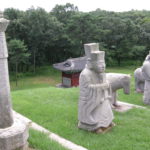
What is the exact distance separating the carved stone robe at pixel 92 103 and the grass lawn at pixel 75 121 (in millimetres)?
284

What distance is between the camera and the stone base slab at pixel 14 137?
4.28m

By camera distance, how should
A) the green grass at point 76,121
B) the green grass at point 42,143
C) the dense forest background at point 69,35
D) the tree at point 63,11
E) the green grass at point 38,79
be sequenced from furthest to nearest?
the tree at point 63,11
the dense forest background at point 69,35
the green grass at point 38,79
the green grass at point 76,121
the green grass at point 42,143

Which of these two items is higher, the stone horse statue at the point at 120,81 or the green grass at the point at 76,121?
the stone horse statue at the point at 120,81

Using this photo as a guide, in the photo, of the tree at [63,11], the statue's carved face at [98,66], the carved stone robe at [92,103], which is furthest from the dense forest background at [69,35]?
the statue's carved face at [98,66]

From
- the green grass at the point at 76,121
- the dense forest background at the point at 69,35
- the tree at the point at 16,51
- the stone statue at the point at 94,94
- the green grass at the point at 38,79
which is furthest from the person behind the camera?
the dense forest background at the point at 69,35

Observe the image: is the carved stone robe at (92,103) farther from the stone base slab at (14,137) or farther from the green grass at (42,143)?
the stone base slab at (14,137)

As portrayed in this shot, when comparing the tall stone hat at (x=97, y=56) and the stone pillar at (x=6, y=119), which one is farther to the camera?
the tall stone hat at (x=97, y=56)

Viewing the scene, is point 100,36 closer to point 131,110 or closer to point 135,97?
point 135,97

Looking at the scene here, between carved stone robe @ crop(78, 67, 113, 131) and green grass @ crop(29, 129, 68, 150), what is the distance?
3.61 feet

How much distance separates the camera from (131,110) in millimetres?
7754

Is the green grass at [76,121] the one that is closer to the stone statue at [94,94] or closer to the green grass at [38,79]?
the stone statue at [94,94]

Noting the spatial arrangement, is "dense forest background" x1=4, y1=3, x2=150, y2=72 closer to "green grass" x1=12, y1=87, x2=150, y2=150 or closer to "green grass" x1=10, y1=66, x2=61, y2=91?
"green grass" x1=10, y1=66, x2=61, y2=91

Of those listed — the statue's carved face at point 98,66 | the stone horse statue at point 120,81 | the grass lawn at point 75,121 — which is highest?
the statue's carved face at point 98,66

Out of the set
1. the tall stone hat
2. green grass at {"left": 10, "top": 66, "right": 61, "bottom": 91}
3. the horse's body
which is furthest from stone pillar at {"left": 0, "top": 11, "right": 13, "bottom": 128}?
green grass at {"left": 10, "top": 66, "right": 61, "bottom": 91}
